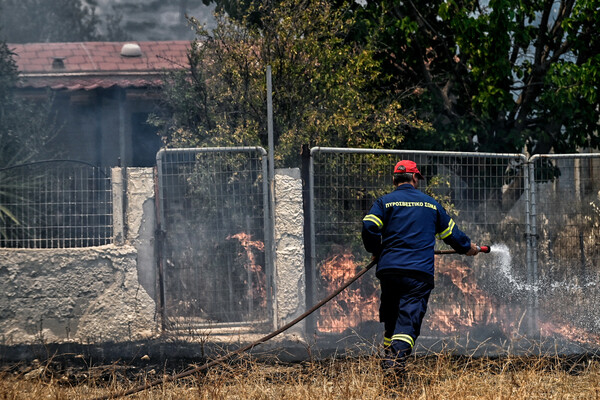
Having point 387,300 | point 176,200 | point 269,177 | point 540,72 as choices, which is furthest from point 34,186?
point 540,72

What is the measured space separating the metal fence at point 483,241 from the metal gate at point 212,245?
0.56 m

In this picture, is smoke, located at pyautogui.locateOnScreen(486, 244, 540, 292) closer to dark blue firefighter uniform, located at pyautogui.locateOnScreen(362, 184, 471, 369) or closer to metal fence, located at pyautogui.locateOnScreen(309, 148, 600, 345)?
metal fence, located at pyautogui.locateOnScreen(309, 148, 600, 345)

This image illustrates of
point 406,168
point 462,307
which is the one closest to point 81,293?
point 406,168

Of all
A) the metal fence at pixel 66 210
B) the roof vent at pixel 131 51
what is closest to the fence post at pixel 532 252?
the metal fence at pixel 66 210

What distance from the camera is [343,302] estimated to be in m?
7.08

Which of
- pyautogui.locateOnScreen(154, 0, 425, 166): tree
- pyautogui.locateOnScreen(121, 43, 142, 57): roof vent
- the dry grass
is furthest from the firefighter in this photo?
pyautogui.locateOnScreen(121, 43, 142, 57): roof vent

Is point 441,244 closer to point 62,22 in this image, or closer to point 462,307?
point 462,307

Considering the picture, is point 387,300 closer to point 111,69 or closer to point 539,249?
point 539,249

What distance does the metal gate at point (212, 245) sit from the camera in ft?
23.2

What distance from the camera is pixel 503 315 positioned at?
7387 millimetres

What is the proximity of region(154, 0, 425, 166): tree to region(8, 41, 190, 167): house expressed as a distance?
9.81ft

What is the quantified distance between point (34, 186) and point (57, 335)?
1468 millimetres

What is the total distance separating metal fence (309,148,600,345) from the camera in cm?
714

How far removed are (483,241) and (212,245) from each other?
2730 millimetres
